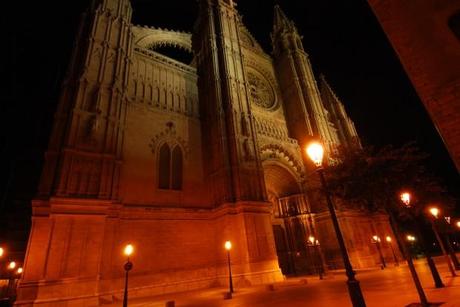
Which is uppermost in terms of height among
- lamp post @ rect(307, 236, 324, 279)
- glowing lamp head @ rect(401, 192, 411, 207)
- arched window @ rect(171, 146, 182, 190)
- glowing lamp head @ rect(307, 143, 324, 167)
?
arched window @ rect(171, 146, 182, 190)

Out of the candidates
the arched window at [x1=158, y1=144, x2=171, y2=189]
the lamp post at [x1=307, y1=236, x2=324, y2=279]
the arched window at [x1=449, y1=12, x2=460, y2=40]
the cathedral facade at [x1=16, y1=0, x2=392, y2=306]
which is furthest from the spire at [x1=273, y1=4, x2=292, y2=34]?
the arched window at [x1=449, y1=12, x2=460, y2=40]

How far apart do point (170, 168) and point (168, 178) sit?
69 cm

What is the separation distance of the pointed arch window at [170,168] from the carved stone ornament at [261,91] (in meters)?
10.5

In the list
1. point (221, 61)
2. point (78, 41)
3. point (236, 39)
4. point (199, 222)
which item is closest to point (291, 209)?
point (199, 222)

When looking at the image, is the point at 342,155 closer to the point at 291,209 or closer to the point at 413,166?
the point at 413,166

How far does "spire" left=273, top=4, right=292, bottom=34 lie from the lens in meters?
31.5

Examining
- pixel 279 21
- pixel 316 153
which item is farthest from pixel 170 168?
pixel 279 21

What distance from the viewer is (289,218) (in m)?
21.1

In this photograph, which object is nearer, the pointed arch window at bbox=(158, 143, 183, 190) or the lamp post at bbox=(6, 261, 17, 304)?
the pointed arch window at bbox=(158, 143, 183, 190)

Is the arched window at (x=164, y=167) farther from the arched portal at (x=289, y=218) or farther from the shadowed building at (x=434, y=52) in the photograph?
the shadowed building at (x=434, y=52)

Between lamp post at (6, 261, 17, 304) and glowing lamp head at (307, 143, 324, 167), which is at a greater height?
glowing lamp head at (307, 143, 324, 167)

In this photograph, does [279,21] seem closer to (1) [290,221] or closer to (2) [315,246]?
(1) [290,221]

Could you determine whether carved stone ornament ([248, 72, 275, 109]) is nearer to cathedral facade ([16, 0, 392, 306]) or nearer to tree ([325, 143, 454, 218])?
cathedral facade ([16, 0, 392, 306])

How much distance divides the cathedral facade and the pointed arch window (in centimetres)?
7
